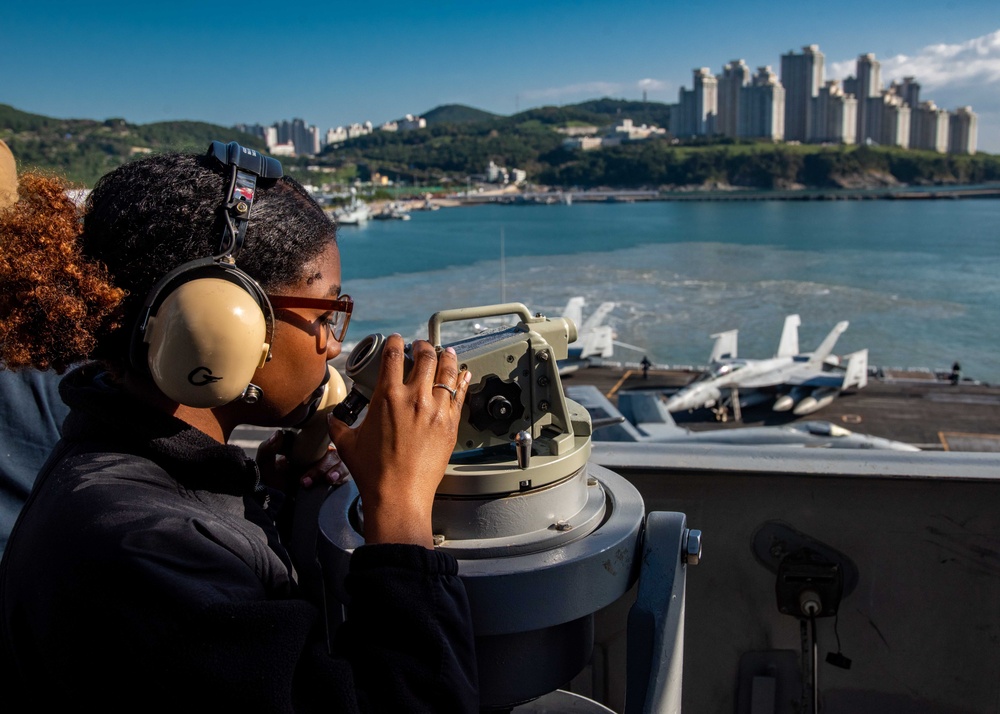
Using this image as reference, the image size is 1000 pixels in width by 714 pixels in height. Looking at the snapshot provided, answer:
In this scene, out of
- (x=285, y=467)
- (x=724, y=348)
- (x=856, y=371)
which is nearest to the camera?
(x=285, y=467)

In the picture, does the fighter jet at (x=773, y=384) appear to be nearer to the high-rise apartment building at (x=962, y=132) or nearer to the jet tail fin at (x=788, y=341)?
the jet tail fin at (x=788, y=341)

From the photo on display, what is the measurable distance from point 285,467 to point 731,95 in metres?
175

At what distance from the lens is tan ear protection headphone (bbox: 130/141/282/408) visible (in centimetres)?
129

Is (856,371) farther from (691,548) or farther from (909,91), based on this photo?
(909,91)

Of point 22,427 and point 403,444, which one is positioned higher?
point 403,444

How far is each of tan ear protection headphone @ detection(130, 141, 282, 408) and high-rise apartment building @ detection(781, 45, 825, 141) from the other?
559 ft

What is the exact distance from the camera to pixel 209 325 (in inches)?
50.9

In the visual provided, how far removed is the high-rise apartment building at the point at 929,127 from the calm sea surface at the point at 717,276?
2013 inches

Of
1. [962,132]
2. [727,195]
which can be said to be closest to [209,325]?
[727,195]

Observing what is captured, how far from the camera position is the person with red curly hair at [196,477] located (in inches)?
44.0

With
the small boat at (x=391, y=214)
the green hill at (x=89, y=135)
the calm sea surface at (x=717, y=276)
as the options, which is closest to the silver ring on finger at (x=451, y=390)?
the calm sea surface at (x=717, y=276)

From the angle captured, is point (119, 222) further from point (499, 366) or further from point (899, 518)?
point (899, 518)

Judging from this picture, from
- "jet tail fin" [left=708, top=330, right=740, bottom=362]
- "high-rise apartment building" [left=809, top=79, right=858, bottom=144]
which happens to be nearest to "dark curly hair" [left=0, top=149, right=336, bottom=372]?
"jet tail fin" [left=708, top=330, right=740, bottom=362]

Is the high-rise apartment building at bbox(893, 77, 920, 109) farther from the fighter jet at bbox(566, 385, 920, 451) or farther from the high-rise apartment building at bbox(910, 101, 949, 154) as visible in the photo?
the fighter jet at bbox(566, 385, 920, 451)
